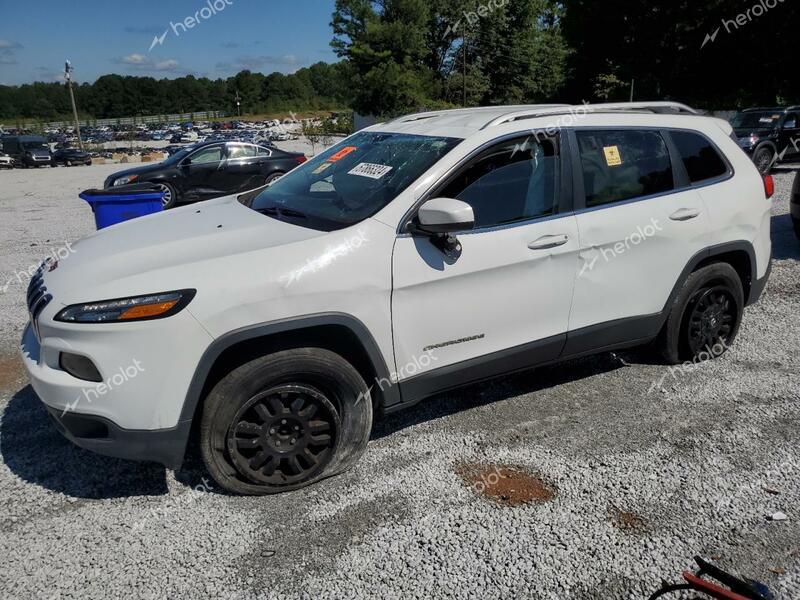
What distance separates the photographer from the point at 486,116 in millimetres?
3641

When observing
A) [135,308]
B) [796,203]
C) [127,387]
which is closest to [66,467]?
[127,387]

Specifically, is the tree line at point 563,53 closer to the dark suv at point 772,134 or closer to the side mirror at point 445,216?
the dark suv at point 772,134

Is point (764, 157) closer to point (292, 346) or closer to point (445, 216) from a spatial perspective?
point (445, 216)

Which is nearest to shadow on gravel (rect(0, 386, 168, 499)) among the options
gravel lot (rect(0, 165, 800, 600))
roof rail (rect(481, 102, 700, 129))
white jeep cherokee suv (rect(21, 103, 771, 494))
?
gravel lot (rect(0, 165, 800, 600))

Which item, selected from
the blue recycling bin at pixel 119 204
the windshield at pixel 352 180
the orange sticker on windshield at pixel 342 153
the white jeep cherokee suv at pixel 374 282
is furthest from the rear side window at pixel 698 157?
the blue recycling bin at pixel 119 204

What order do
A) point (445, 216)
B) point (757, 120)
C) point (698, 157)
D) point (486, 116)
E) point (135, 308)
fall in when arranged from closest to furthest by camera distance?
point (135, 308)
point (445, 216)
point (486, 116)
point (698, 157)
point (757, 120)

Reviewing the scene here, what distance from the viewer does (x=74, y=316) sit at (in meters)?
2.63

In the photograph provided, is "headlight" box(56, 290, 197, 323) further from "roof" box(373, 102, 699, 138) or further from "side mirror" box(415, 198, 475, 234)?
"roof" box(373, 102, 699, 138)

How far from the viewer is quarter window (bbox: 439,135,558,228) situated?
10.7 ft

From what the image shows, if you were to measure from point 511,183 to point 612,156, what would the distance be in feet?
2.63

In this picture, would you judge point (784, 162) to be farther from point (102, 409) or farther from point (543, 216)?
point (102, 409)

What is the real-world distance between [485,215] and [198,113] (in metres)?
139

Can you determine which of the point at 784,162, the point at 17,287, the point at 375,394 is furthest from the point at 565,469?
the point at 784,162

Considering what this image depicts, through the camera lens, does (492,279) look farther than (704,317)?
No
